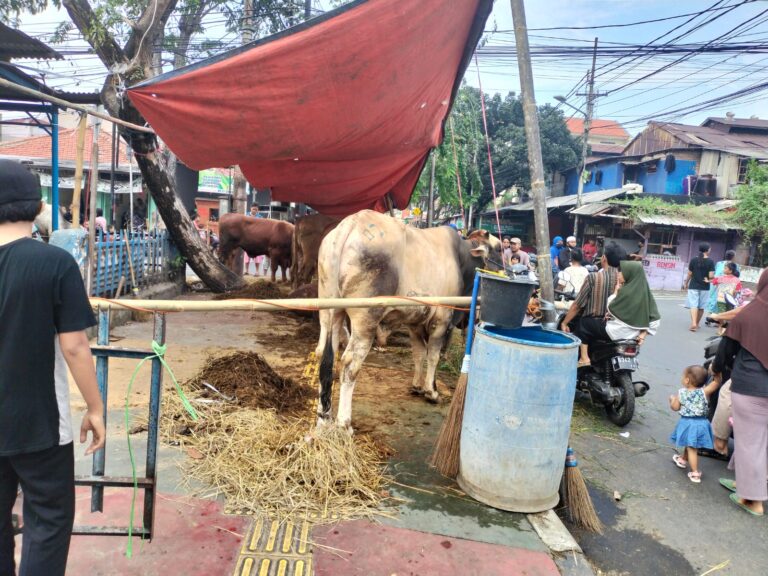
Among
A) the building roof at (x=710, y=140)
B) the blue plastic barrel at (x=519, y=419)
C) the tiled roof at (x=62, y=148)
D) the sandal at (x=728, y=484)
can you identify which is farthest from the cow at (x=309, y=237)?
the building roof at (x=710, y=140)

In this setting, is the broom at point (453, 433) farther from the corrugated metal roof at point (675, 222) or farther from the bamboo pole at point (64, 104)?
the corrugated metal roof at point (675, 222)

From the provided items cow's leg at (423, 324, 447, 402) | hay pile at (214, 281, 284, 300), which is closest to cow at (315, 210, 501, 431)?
cow's leg at (423, 324, 447, 402)

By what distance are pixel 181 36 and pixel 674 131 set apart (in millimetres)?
27020

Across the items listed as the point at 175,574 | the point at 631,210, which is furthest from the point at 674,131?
the point at 175,574

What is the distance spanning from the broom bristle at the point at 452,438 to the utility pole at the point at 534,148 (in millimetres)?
908

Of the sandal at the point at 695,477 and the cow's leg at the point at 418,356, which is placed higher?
the cow's leg at the point at 418,356

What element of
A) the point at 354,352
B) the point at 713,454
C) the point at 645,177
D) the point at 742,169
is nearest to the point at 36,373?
the point at 354,352

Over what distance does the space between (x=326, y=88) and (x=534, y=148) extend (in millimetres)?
1695

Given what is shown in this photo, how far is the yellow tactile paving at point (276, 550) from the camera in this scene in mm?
2697

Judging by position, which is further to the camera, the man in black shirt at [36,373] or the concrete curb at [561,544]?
the concrete curb at [561,544]

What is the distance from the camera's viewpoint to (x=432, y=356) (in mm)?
5492

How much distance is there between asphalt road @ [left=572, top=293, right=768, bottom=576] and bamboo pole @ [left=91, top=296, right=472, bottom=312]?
1.95 metres

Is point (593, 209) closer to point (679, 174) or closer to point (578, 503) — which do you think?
point (679, 174)

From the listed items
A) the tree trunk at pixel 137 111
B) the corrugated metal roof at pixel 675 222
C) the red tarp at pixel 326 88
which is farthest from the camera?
the corrugated metal roof at pixel 675 222
